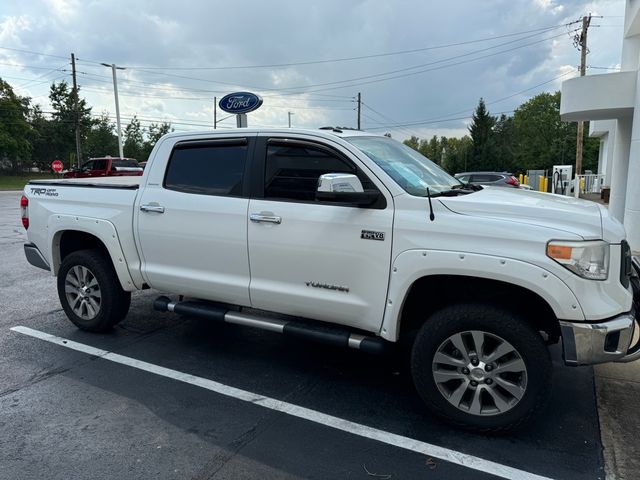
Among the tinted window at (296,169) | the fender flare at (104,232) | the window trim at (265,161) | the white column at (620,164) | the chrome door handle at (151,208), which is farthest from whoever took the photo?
the white column at (620,164)

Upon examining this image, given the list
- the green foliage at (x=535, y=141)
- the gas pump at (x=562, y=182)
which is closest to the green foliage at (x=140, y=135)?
the green foliage at (x=535, y=141)

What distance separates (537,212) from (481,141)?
65.1m

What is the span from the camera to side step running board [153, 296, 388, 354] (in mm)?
3648

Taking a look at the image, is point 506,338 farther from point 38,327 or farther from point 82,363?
point 38,327

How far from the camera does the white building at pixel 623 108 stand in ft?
35.6

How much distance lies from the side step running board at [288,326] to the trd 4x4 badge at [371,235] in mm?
749

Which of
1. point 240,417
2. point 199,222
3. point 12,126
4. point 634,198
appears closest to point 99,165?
point 634,198

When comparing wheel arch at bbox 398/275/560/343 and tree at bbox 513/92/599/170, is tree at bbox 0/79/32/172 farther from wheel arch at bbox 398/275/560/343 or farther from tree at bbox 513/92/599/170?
tree at bbox 513/92/599/170

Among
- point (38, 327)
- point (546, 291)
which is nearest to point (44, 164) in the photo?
point (38, 327)

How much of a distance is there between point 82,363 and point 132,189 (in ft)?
5.48

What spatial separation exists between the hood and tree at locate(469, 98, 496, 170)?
204 feet

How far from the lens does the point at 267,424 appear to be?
11.4ft

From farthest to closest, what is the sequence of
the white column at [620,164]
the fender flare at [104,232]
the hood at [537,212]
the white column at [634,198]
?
the white column at [620,164] < the white column at [634,198] < the fender flare at [104,232] < the hood at [537,212]

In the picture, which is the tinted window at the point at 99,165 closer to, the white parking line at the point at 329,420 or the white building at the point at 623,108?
the white building at the point at 623,108
